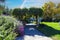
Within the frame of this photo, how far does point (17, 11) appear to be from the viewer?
25.1 metres

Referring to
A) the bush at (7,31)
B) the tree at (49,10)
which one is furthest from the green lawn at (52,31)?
the tree at (49,10)

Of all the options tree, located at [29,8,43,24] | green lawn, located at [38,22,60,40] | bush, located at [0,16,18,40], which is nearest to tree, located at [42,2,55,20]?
tree, located at [29,8,43,24]

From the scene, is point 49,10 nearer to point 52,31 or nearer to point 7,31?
point 52,31

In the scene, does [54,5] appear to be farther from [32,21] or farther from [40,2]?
[32,21]

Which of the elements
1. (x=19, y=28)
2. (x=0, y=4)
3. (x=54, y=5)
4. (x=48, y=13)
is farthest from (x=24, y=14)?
(x=54, y=5)

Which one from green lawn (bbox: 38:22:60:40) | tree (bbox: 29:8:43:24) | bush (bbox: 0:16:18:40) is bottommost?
green lawn (bbox: 38:22:60:40)

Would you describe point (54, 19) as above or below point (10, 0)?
below

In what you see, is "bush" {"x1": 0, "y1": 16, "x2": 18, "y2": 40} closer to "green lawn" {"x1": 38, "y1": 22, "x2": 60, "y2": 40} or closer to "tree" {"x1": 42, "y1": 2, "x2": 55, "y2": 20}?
"green lawn" {"x1": 38, "y1": 22, "x2": 60, "y2": 40}

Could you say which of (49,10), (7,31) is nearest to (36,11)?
(49,10)

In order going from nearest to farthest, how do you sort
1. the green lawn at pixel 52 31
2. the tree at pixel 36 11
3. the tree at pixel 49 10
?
→ the green lawn at pixel 52 31
the tree at pixel 36 11
the tree at pixel 49 10

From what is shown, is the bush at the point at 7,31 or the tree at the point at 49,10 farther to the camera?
the tree at the point at 49,10

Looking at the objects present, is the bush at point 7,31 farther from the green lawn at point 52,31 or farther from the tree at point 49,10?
the tree at point 49,10

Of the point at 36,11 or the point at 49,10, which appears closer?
the point at 36,11

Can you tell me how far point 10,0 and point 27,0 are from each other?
12.9 metres
